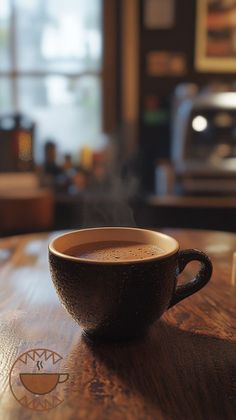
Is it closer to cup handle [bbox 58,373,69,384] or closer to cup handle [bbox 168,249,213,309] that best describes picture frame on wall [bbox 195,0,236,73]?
cup handle [bbox 168,249,213,309]

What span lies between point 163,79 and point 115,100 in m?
0.29

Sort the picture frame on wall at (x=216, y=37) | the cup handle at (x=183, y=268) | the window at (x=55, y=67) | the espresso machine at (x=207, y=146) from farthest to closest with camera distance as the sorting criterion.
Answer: the window at (x=55, y=67) < the picture frame on wall at (x=216, y=37) < the espresso machine at (x=207, y=146) < the cup handle at (x=183, y=268)

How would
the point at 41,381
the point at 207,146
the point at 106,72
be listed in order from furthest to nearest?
1. the point at 106,72
2. the point at 207,146
3. the point at 41,381

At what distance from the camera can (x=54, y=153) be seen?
2771mm

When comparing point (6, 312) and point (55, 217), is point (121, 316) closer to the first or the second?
point (6, 312)

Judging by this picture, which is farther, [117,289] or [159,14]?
[159,14]

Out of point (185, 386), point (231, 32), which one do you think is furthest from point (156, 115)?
point (185, 386)

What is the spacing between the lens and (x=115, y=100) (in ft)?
9.41

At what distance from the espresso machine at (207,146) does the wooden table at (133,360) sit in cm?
152

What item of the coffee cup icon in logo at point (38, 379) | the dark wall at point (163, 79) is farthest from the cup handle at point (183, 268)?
the dark wall at point (163, 79)

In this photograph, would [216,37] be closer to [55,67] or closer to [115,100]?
[115,100]

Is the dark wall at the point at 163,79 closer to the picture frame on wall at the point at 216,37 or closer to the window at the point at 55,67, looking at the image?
the picture frame on wall at the point at 216,37

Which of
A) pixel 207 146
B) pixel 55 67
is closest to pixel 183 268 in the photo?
pixel 207 146

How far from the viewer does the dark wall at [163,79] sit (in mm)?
2727
